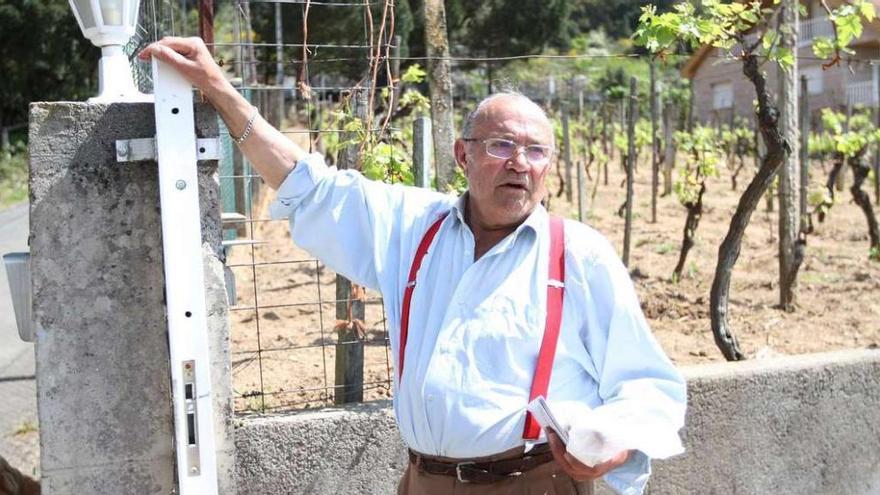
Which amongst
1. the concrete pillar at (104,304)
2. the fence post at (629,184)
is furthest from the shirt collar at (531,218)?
the fence post at (629,184)

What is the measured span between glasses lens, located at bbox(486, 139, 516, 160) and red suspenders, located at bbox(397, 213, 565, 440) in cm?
23

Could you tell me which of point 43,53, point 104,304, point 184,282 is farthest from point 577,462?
point 43,53

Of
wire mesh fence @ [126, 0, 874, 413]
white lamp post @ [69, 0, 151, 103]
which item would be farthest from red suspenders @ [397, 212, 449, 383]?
white lamp post @ [69, 0, 151, 103]

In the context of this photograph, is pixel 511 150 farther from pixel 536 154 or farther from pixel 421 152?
pixel 421 152

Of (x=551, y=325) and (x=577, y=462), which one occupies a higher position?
(x=551, y=325)

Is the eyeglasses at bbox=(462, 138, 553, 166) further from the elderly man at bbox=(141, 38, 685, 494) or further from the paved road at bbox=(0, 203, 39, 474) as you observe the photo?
the paved road at bbox=(0, 203, 39, 474)

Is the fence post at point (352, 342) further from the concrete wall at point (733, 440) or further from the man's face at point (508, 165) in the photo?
the man's face at point (508, 165)

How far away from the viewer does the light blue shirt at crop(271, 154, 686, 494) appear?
2.50 metres

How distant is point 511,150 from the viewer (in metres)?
2.59

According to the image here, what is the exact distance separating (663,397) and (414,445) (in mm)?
684

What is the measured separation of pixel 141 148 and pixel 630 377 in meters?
1.61

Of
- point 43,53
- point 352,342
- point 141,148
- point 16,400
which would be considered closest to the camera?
point 141,148

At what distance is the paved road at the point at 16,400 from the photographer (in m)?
5.44

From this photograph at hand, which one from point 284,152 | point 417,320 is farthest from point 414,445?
point 284,152
